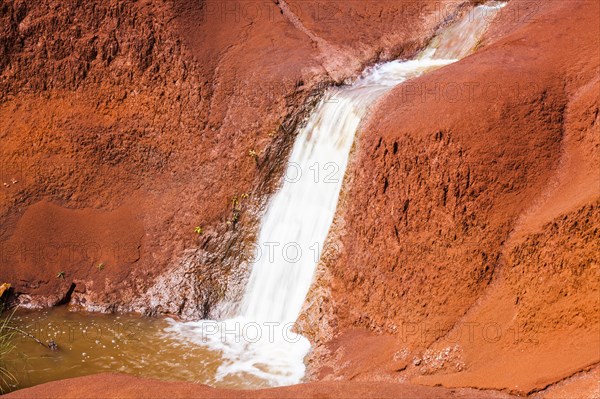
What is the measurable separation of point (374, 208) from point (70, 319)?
5.06 m

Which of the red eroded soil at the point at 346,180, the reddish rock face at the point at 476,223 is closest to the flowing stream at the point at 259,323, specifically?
the red eroded soil at the point at 346,180

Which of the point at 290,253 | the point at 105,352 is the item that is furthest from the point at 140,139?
the point at 105,352

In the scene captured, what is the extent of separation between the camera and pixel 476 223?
7953 millimetres

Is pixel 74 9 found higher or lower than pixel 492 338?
higher

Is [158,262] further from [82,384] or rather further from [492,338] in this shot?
[492,338]

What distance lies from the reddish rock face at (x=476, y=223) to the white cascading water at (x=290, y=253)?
0.44 metres

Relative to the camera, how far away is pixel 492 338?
7.20 meters

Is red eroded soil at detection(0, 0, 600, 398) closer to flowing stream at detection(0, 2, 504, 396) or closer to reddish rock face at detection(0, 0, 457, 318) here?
reddish rock face at detection(0, 0, 457, 318)

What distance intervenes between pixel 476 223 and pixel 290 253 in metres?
3.14

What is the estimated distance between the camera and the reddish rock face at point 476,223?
6891mm

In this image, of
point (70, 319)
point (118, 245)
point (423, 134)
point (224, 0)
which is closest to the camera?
point (423, 134)

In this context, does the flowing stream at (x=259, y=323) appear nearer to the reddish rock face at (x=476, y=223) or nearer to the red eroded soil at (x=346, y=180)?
the red eroded soil at (x=346, y=180)

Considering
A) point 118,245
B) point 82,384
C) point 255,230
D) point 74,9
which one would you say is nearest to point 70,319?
point 118,245

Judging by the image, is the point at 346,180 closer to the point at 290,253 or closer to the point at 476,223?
the point at 290,253
